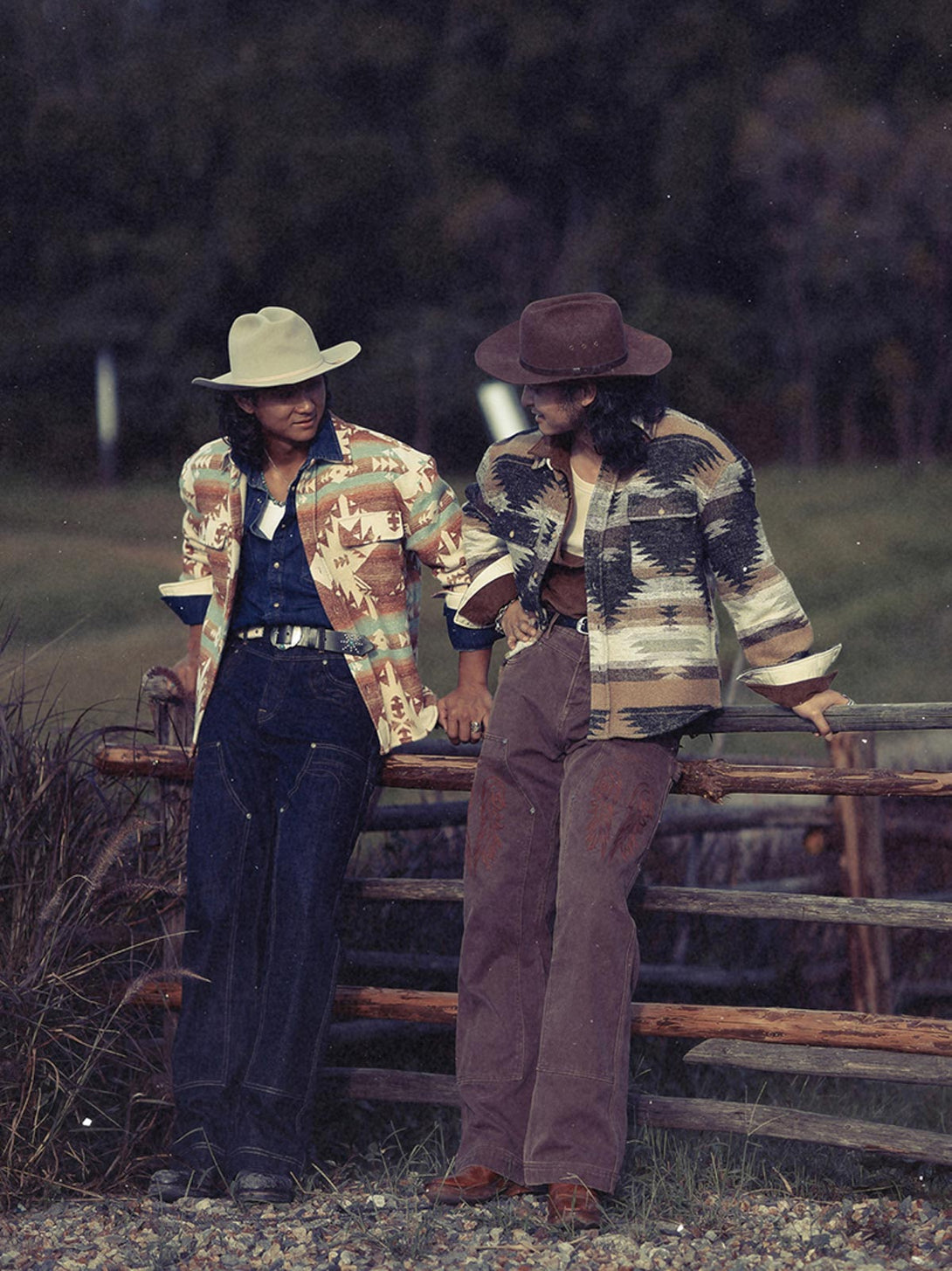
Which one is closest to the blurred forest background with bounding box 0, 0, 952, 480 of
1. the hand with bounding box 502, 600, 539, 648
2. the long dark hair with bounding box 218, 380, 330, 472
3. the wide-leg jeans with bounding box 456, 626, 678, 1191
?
the long dark hair with bounding box 218, 380, 330, 472

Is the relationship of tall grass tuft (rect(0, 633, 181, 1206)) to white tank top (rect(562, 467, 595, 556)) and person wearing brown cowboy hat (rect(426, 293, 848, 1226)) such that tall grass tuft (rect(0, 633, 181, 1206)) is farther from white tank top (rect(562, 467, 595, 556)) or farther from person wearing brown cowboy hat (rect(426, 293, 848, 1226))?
white tank top (rect(562, 467, 595, 556))

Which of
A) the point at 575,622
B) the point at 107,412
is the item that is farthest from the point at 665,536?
the point at 107,412

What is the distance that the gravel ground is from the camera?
3.98m

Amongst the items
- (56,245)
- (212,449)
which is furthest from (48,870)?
(56,245)

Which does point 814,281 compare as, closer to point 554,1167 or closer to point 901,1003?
point 901,1003

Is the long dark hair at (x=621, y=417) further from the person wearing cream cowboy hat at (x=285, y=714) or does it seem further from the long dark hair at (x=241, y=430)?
the long dark hair at (x=241, y=430)

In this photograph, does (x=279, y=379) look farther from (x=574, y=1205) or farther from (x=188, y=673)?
(x=574, y=1205)

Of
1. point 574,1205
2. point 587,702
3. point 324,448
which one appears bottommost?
point 574,1205

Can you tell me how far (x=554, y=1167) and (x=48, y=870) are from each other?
64.0 inches

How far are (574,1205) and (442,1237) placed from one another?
0.36 m

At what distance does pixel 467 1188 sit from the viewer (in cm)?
417

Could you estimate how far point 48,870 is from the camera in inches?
185

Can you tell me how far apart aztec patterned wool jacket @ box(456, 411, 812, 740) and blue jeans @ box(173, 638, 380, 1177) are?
2.46 feet

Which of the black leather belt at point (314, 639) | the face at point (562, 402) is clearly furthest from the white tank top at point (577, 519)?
the black leather belt at point (314, 639)
